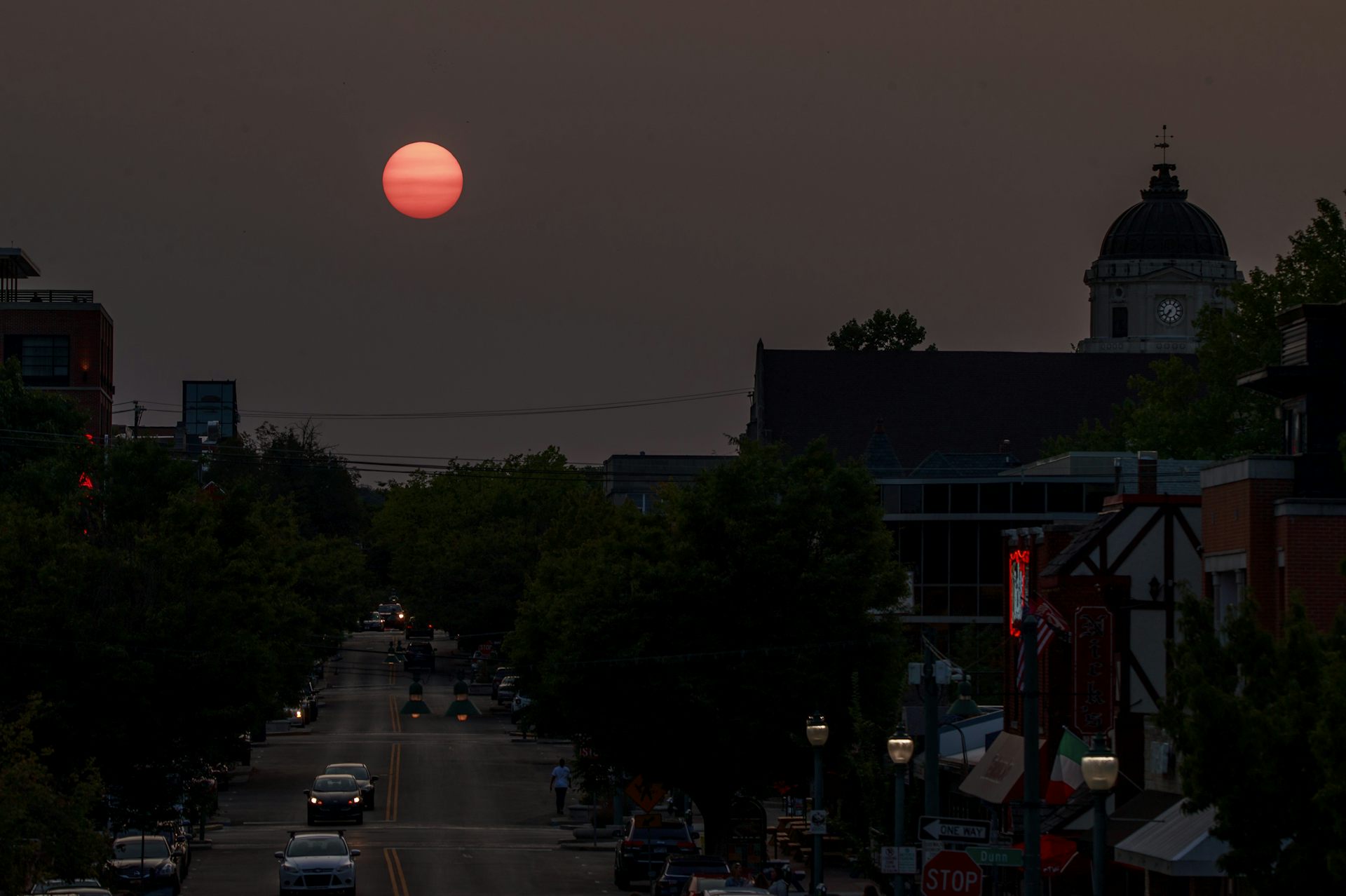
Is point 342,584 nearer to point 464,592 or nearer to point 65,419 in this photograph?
point 464,592

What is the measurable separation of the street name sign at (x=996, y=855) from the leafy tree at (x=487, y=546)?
237 ft

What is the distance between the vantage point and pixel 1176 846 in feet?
85.4

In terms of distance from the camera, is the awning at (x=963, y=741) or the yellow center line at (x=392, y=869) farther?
the yellow center line at (x=392, y=869)

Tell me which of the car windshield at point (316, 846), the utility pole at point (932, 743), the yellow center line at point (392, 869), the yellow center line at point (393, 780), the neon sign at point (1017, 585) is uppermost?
the neon sign at point (1017, 585)

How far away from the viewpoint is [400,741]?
83.0 meters

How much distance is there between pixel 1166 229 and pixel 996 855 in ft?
457

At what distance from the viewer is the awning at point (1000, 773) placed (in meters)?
33.6

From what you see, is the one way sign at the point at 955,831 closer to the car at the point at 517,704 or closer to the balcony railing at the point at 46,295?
the car at the point at 517,704

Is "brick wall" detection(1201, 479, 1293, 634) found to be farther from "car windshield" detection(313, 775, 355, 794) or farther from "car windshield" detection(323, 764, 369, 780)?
"car windshield" detection(323, 764, 369, 780)

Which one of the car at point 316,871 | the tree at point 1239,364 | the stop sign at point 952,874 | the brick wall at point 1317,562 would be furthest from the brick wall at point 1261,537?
the tree at point 1239,364

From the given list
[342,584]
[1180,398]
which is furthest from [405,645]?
[1180,398]

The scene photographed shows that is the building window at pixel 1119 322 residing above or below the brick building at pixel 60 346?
above

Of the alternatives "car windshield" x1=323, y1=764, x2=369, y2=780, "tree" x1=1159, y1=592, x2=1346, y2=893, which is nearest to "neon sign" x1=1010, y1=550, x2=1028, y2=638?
"tree" x1=1159, y1=592, x2=1346, y2=893

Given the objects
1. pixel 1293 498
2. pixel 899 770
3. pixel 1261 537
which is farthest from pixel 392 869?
pixel 1293 498
